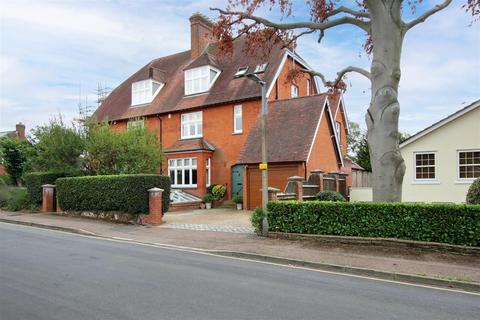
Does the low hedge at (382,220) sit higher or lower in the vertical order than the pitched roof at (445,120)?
lower

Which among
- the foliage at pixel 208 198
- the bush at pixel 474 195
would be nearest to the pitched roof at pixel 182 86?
the foliage at pixel 208 198

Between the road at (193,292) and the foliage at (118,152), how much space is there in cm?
1056

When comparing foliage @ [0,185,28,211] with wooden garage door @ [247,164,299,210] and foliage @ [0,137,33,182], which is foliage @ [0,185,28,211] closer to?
wooden garage door @ [247,164,299,210]

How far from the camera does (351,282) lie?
755cm

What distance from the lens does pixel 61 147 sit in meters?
20.2

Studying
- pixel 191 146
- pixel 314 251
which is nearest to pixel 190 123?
pixel 191 146

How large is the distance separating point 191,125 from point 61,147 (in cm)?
946

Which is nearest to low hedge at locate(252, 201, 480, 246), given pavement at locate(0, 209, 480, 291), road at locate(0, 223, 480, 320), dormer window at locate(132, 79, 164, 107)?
pavement at locate(0, 209, 480, 291)

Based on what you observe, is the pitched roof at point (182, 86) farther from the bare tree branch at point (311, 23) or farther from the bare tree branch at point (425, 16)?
the bare tree branch at point (425, 16)

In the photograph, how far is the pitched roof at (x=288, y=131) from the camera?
20922mm

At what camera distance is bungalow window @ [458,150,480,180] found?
67.9ft

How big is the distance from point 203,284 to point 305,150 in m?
14.4

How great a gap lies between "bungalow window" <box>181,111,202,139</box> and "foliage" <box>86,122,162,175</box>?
6711 mm

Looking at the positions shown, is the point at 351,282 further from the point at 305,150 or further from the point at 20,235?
the point at 305,150
